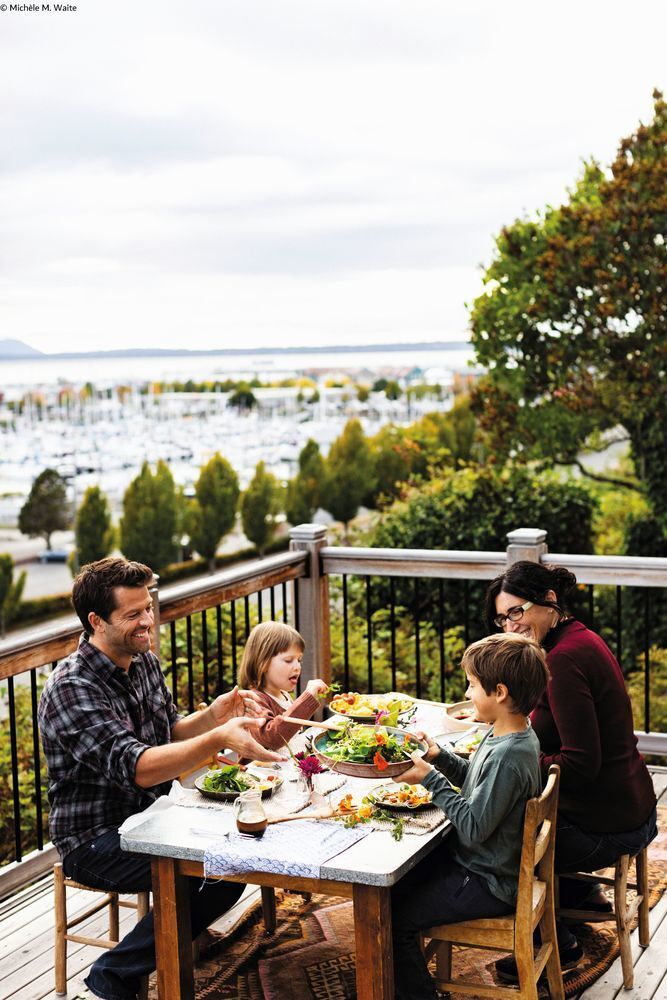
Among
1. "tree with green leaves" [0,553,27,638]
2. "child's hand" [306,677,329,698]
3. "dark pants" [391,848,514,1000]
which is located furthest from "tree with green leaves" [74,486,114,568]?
"dark pants" [391,848,514,1000]

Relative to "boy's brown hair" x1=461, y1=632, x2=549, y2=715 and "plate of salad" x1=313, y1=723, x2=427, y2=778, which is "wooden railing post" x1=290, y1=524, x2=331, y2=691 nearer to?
"plate of salad" x1=313, y1=723, x2=427, y2=778

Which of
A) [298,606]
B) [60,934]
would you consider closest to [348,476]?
[298,606]

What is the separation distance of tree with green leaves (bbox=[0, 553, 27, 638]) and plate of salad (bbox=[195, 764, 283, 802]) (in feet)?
77.3

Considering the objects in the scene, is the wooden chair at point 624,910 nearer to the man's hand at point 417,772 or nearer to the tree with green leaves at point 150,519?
the man's hand at point 417,772

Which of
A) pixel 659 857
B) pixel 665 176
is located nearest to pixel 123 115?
pixel 665 176

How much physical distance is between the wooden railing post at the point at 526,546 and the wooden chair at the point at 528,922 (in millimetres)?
2235

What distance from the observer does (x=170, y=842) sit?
2.54 metres

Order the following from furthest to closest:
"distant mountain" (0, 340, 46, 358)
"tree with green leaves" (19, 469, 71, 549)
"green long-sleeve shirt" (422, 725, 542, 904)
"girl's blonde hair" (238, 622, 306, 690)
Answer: "tree with green leaves" (19, 469, 71, 549) < "distant mountain" (0, 340, 46, 358) < "girl's blonde hair" (238, 622, 306, 690) < "green long-sleeve shirt" (422, 725, 542, 904)

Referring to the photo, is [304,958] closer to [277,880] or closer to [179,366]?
[277,880]

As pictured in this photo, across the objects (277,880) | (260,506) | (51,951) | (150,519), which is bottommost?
(150,519)

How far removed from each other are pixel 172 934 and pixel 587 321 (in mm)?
9221

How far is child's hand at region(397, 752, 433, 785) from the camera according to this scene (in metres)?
2.65

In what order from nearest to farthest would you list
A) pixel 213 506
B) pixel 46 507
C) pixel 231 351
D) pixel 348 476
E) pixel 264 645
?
pixel 264 645 < pixel 348 476 < pixel 213 506 < pixel 46 507 < pixel 231 351

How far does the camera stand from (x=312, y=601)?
5.23 meters
